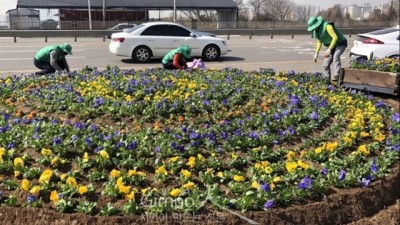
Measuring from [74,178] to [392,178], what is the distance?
2.84 metres

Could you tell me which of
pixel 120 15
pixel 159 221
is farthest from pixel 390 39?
pixel 120 15

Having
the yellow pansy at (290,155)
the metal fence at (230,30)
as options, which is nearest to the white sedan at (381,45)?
the yellow pansy at (290,155)

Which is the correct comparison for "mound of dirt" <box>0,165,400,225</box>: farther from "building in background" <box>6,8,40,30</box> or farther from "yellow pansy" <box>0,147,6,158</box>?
"building in background" <box>6,8,40,30</box>

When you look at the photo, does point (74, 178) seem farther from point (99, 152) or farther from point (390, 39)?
point (390, 39)

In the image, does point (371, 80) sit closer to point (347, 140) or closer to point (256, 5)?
point (347, 140)

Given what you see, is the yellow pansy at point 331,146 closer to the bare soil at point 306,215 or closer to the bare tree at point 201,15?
the bare soil at point 306,215

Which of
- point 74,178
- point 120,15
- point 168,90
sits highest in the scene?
point 120,15

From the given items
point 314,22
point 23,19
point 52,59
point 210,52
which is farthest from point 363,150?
point 23,19

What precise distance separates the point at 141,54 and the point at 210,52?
8.48 feet

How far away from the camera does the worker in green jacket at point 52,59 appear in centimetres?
834

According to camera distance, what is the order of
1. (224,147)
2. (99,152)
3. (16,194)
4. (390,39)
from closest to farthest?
(16,194) < (99,152) < (224,147) < (390,39)

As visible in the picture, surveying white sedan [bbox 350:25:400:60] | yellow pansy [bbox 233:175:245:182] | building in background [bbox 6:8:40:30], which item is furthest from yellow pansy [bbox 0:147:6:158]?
building in background [bbox 6:8:40:30]

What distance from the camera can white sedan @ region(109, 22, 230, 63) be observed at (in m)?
14.7

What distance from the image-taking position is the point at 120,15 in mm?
50312
